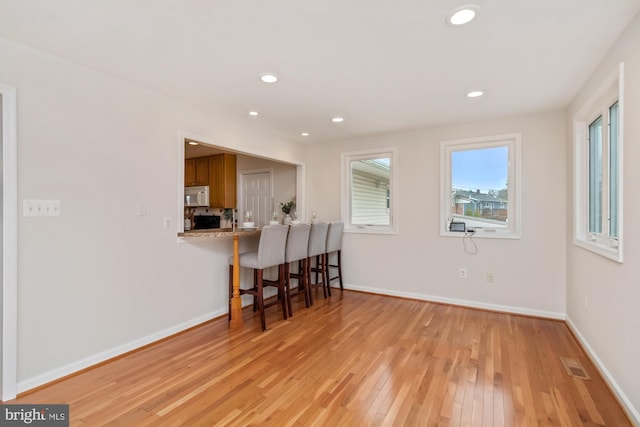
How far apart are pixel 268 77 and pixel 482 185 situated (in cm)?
279

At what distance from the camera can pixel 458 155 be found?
12.9 ft

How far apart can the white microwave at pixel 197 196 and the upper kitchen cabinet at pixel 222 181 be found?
10 centimetres

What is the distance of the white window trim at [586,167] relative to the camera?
189 cm

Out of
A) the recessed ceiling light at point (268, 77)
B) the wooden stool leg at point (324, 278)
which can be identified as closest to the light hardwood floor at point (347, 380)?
the wooden stool leg at point (324, 278)

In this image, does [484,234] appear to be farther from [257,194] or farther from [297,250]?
[257,194]

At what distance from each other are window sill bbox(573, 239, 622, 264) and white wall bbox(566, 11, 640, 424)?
0.05 metres

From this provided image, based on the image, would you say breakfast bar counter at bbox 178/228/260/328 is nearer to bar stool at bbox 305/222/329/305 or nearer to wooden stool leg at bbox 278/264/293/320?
wooden stool leg at bbox 278/264/293/320

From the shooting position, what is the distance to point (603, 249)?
218 centimetres

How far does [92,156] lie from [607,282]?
12.5ft

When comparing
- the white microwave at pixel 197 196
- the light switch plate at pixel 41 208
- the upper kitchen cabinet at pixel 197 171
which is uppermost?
the upper kitchen cabinet at pixel 197 171

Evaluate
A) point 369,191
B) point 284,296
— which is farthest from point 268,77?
point 369,191

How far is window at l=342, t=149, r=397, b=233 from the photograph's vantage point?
4.38 metres

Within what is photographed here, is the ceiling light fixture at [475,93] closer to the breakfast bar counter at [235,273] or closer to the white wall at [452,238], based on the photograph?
the white wall at [452,238]

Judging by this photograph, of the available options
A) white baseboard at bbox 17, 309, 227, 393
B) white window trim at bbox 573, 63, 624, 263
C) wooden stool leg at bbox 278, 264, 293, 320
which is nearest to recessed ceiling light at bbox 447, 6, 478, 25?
white window trim at bbox 573, 63, 624, 263
